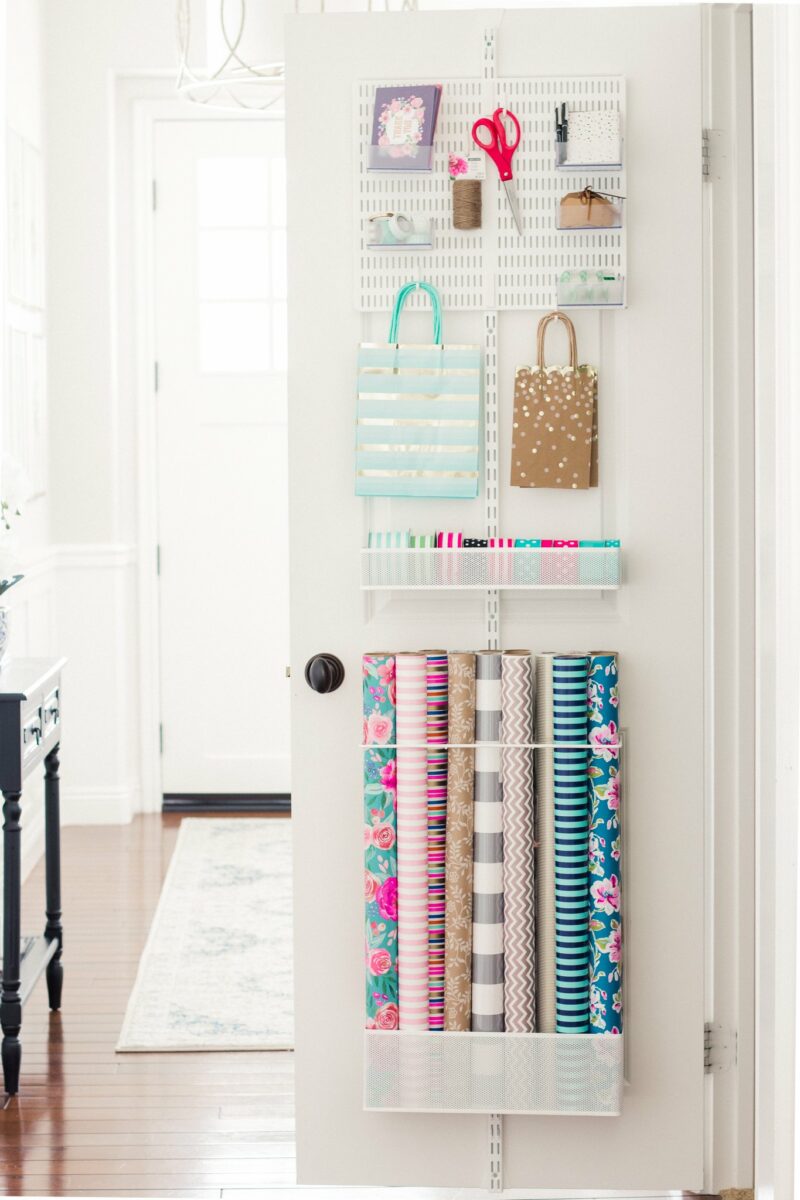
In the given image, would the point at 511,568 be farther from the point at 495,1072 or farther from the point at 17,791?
the point at 17,791

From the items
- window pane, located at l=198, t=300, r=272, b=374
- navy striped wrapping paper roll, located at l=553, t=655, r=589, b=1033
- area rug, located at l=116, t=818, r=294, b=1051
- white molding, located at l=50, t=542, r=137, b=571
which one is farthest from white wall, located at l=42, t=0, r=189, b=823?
navy striped wrapping paper roll, located at l=553, t=655, r=589, b=1033

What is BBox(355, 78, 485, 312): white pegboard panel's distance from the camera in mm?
2307

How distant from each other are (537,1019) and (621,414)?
103cm

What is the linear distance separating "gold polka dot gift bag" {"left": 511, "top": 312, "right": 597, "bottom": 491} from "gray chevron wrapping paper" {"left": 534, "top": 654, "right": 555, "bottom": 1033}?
306 millimetres

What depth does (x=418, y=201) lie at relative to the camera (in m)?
2.32

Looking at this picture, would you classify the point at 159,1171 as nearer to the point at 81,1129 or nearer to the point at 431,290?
the point at 81,1129

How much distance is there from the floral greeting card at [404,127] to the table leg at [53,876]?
1.73m

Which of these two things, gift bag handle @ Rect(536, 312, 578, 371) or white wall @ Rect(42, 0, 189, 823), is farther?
white wall @ Rect(42, 0, 189, 823)

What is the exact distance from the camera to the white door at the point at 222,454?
521 cm

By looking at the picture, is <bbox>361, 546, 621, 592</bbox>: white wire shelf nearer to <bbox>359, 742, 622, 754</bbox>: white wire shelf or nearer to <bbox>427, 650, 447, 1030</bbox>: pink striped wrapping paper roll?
<bbox>427, 650, 447, 1030</bbox>: pink striped wrapping paper roll

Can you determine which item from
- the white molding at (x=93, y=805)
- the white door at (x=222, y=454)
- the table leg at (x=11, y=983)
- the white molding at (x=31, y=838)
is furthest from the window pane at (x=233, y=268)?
the table leg at (x=11, y=983)

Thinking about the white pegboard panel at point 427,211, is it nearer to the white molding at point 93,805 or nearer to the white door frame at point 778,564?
the white door frame at point 778,564

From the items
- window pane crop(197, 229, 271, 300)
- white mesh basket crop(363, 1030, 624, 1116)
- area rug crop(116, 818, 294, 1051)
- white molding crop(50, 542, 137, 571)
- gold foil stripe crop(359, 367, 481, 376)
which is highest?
window pane crop(197, 229, 271, 300)

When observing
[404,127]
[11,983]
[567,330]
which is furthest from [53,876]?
[404,127]
